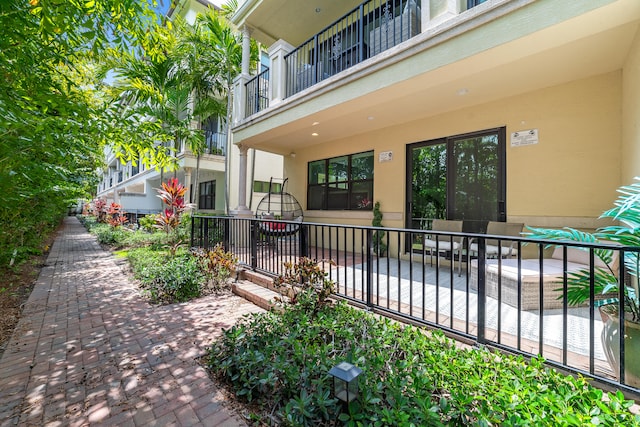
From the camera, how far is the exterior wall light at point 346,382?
1.43 metres

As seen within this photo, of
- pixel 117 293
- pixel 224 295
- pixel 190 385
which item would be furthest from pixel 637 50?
pixel 117 293

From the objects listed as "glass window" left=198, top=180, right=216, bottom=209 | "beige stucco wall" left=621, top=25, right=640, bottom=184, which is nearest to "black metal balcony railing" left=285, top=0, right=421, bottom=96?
"beige stucco wall" left=621, top=25, right=640, bottom=184

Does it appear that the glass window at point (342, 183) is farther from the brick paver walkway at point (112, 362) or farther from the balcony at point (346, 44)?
the brick paver walkway at point (112, 362)

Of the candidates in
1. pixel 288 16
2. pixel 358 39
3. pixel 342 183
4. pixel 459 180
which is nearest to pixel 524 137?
pixel 459 180

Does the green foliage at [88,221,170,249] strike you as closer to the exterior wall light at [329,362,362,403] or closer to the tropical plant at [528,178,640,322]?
the exterior wall light at [329,362,362,403]

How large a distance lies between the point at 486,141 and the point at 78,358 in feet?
20.5

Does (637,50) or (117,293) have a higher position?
(637,50)

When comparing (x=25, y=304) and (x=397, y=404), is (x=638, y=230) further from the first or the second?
(x=25, y=304)

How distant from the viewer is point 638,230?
5.67 feet

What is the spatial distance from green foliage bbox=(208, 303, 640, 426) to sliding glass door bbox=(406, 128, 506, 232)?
134 inches

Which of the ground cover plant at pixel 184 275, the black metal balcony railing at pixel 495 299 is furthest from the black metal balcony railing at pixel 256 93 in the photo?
the ground cover plant at pixel 184 275

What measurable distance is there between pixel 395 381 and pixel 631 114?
3.90 m

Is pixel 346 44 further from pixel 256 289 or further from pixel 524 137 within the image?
pixel 256 289

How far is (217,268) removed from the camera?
15.1ft
